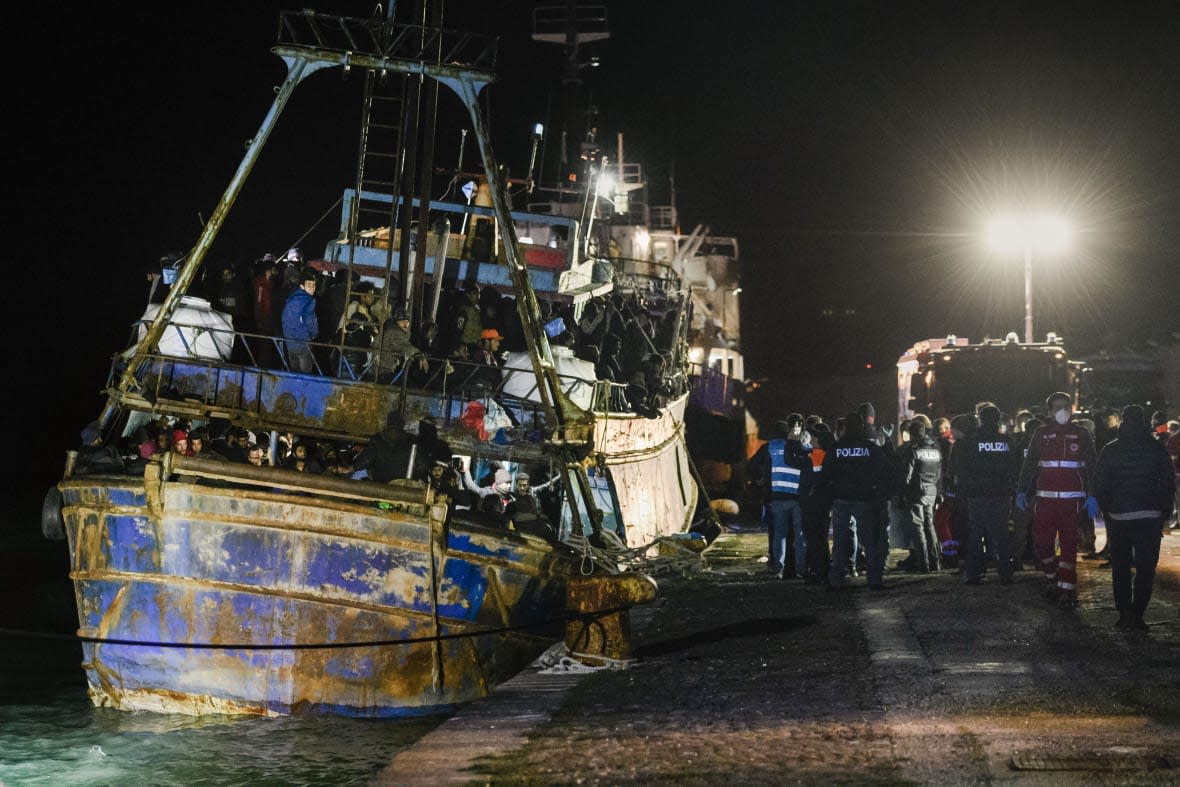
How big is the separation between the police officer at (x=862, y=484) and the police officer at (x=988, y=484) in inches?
30.7

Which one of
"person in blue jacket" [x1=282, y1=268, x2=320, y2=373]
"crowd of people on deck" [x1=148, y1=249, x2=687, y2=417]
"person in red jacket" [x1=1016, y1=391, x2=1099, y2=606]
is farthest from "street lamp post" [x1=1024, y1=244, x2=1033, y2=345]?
"person in blue jacket" [x1=282, y1=268, x2=320, y2=373]

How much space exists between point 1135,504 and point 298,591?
6300 millimetres

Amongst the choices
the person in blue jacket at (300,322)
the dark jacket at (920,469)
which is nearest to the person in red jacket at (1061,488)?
the dark jacket at (920,469)

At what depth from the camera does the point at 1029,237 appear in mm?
26688

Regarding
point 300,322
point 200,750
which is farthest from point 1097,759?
point 300,322

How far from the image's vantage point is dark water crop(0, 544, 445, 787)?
24.9 ft

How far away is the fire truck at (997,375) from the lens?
21766mm

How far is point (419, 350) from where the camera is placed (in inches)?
439

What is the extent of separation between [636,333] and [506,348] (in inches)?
138

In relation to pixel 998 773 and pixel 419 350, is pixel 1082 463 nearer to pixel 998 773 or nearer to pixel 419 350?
pixel 998 773

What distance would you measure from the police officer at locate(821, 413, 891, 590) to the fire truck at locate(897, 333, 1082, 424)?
1124cm

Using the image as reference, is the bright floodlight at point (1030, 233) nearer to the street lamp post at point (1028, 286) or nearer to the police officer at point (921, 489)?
the street lamp post at point (1028, 286)

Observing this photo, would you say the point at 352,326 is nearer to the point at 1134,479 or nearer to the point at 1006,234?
the point at 1134,479

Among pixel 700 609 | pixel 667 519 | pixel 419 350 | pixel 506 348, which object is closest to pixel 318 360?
pixel 419 350
